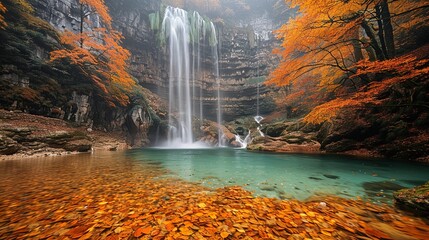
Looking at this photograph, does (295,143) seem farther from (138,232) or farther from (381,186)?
(138,232)

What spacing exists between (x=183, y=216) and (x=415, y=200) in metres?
3.10

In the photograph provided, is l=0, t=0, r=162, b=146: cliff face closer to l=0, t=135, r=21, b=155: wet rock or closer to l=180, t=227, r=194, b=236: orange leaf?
l=0, t=135, r=21, b=155: wet rock

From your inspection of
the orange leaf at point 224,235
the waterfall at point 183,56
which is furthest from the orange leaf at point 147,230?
the waterfall at point 183,56

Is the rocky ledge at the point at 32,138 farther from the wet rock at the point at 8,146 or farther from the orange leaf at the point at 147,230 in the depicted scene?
the orange leaf at the point at 147,230

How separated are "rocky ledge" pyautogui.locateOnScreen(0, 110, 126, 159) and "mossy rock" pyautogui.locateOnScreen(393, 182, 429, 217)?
11.1m

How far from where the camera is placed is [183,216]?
82.9 inches

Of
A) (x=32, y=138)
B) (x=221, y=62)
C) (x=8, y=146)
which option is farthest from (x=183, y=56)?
(x=8, y=146)

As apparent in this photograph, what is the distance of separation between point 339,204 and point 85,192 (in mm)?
4120

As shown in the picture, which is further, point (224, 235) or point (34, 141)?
point (34, 141)

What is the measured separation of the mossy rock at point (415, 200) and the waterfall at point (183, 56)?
73.9ft

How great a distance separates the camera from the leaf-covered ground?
1.75 meters

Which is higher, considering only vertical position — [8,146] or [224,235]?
[8,146]

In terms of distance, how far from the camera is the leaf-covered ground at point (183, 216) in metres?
1.75

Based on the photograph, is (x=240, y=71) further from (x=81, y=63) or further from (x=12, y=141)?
(x=12, y=141)
